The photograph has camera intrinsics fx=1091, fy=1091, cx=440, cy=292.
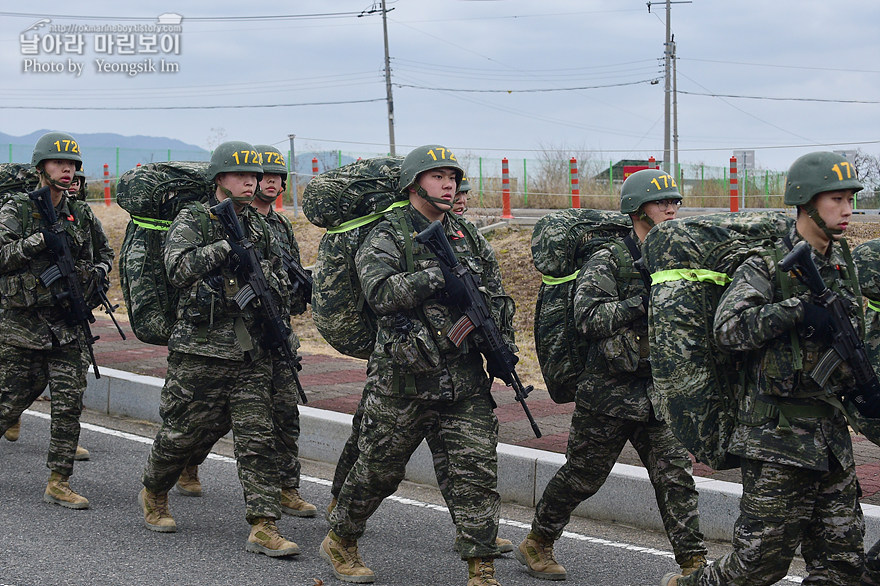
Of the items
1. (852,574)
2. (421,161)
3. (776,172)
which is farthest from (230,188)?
(776,172)

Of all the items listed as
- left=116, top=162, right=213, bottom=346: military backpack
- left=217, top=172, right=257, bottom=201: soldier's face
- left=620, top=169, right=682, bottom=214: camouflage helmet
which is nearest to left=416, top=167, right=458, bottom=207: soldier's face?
left=620, top=169, right=682, bottom=214: camouflage helmet

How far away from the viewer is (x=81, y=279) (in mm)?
7410

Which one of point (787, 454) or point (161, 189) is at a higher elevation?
point (161, 189)

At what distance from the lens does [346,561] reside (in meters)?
5.59

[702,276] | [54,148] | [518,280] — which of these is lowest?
[518,280]

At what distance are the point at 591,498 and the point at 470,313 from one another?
2.04 meters

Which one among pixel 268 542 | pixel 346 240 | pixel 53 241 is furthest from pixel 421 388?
pixel 53 241

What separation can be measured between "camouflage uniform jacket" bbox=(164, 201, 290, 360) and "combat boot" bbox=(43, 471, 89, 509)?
1.38m

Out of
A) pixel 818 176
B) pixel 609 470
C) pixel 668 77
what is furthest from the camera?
pixel 668 77

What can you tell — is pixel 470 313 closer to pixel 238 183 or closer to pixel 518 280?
pixel 238 183

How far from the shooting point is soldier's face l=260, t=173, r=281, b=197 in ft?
23.1

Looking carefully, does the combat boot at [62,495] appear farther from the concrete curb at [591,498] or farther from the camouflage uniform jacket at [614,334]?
the camouflage uniform jacket at [614,334]

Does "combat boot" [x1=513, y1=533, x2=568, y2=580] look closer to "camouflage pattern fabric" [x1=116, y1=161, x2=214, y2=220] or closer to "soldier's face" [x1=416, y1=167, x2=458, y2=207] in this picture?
"soldier's face" [x1=416, y1=167, x2=458, y2=207]

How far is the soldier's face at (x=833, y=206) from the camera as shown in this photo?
163 inches
